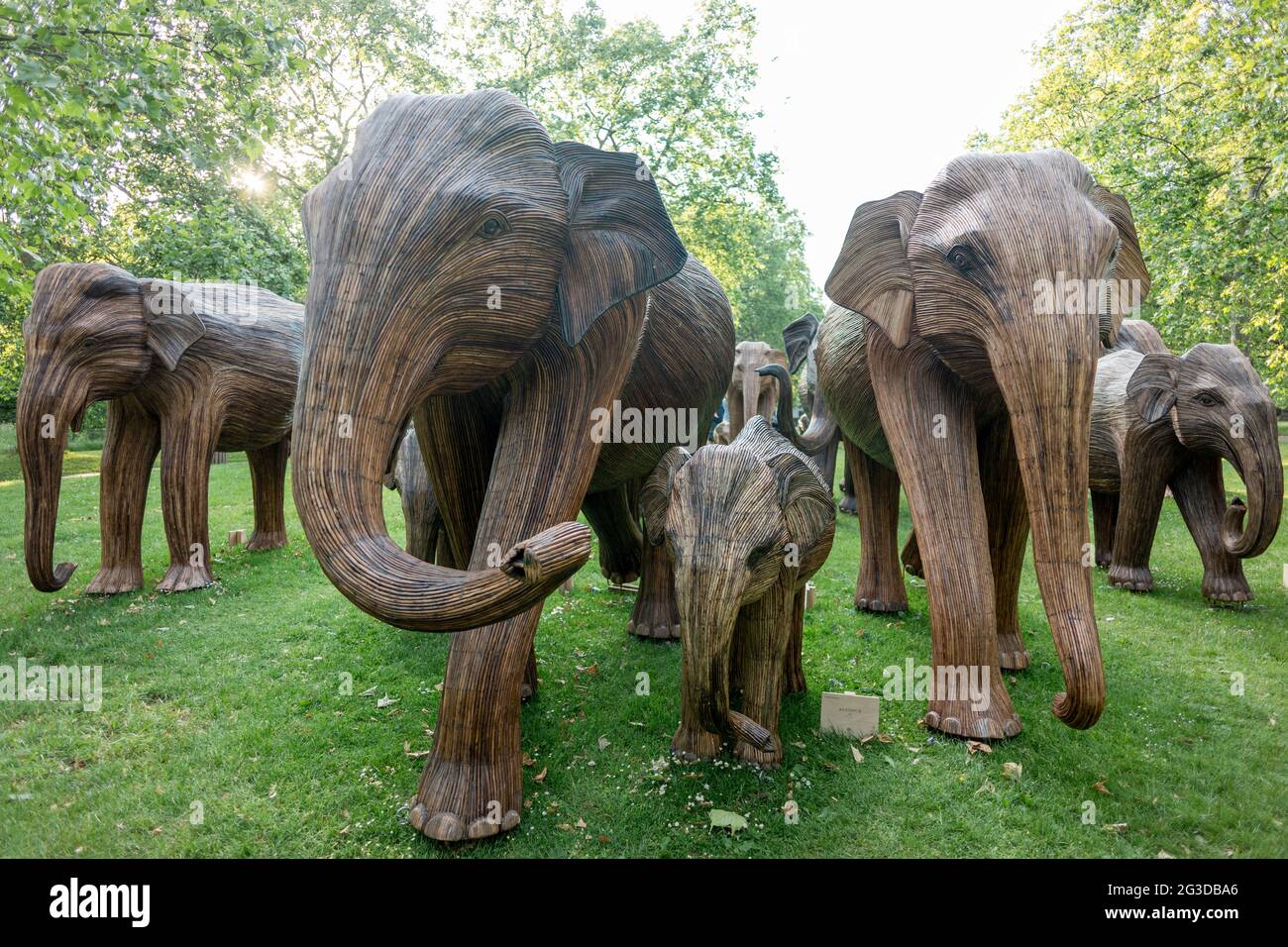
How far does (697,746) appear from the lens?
138 inches

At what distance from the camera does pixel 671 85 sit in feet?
64.2

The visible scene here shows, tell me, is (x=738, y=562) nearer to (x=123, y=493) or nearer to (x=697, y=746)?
(x=697, y=746)

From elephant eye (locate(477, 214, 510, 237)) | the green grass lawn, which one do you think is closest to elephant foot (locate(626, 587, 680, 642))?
the green grass lawn

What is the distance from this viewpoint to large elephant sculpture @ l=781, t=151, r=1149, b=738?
10.4ft

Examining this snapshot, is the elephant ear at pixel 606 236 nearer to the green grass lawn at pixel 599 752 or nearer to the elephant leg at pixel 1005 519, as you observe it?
the green grass lawn at pixel 599 752

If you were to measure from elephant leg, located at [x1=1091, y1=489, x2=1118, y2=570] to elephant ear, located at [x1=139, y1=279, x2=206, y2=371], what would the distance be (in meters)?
8.91

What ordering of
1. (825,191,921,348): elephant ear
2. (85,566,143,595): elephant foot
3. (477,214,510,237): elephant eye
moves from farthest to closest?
(85,566,143,595): elephant foot < (825,191,921,348): elephant ear < (477,214,510,237): elephant eye

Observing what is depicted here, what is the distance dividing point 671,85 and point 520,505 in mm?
19739

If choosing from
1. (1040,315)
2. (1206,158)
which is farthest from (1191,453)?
(1206,158)

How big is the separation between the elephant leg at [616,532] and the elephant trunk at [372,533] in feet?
10.4

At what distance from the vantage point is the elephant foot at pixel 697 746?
11.5 ft

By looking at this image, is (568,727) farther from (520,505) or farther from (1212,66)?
(1212,66)

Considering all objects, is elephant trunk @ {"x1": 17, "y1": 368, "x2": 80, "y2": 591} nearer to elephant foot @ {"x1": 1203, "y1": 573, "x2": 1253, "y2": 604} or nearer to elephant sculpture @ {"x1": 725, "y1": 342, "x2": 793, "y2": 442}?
elephant sculpture @ {"x1": 725, "y1": 342, "x2": 793, "y2": 442}

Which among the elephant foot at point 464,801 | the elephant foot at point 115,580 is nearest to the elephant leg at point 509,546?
the elephant foot at point 464,801
